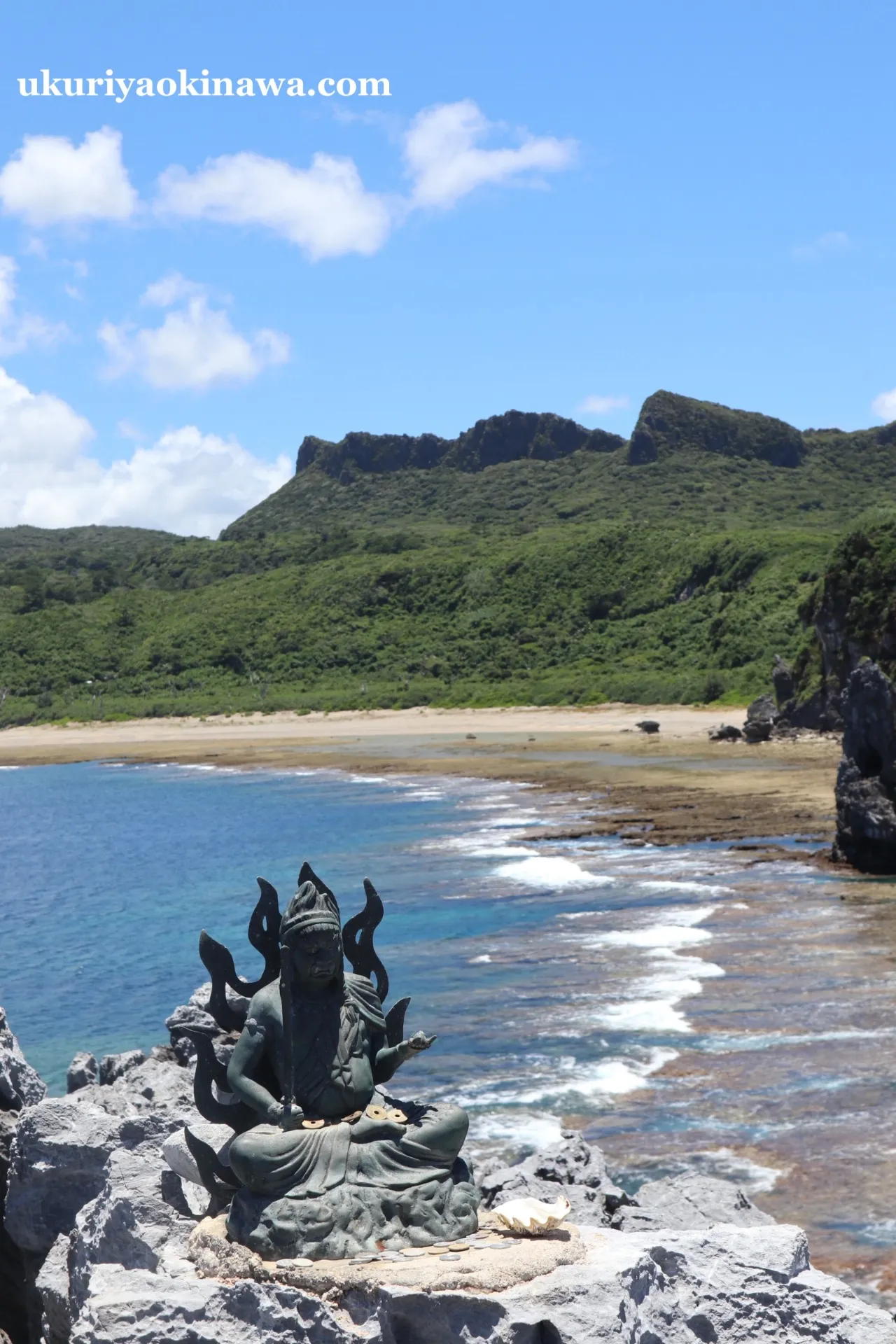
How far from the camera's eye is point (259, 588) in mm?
107125

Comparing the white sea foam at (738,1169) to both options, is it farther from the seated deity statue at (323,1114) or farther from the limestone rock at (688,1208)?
the seated deity statue at (323,1114)

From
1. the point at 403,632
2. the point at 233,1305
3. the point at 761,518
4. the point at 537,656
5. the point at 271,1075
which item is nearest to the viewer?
the point at 233,1305

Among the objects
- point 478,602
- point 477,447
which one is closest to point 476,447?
point 477,447

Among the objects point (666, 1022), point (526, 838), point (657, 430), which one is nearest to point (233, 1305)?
point (666, 1022)

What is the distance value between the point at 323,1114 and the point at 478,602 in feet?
292

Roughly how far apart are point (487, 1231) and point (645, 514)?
415ft

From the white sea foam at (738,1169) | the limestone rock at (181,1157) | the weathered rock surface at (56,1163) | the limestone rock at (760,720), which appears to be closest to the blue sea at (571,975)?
the white sea foam at (738,1169)

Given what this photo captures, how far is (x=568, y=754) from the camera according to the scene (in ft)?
171

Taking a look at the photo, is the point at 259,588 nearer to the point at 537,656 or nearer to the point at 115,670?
Result: the point at 115,670

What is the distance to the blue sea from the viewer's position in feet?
38.4

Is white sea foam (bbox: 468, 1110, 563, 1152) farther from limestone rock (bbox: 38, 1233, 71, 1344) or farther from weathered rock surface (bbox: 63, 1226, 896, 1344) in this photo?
weathered rock surface (bbox: 63, 1226, 896, 1344)

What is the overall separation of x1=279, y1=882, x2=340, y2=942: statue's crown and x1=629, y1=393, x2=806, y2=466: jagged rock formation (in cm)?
15279

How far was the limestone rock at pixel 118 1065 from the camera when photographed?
38.6 feet

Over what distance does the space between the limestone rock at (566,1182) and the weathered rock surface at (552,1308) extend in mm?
1745
